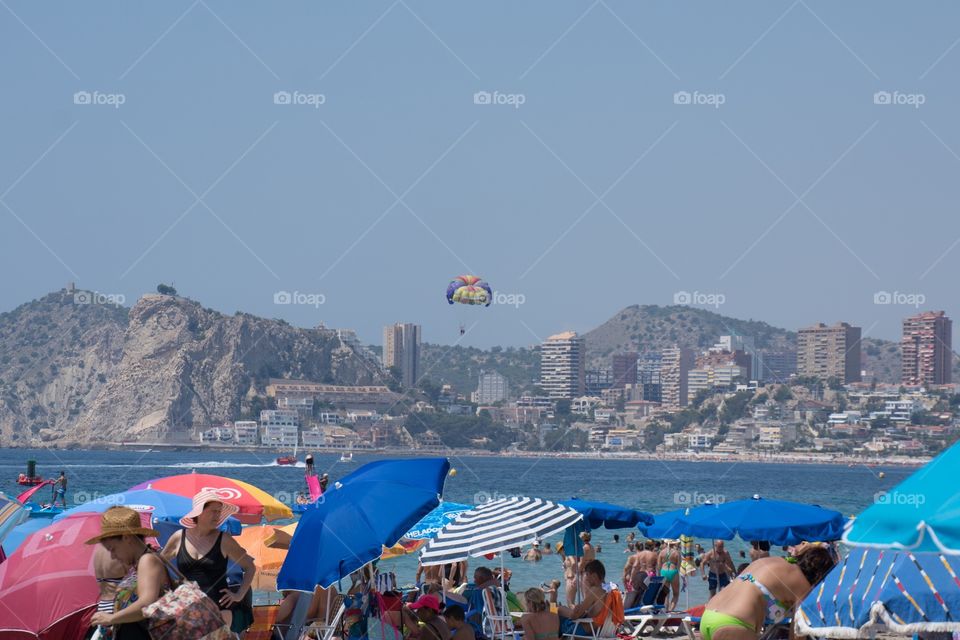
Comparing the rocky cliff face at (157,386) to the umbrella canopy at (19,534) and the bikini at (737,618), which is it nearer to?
the umbrella canopy at (19,534)

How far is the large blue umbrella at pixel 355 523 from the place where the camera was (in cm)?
778

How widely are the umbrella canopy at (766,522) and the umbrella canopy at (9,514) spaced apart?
6566mm

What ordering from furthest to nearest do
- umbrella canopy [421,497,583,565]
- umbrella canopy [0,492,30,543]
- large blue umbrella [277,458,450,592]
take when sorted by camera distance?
1. umbrella canopy [421,497,583,565]
2. large blue umbrella [277,458,450,592]
3. umbrella canopy [0,492,30,543]

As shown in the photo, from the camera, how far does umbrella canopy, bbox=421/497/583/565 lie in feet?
28.7

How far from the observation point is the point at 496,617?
980 centimetres

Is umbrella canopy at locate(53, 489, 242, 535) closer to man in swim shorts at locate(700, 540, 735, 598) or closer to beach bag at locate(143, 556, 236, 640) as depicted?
beach bag at locate(143, 556, 236, 640)

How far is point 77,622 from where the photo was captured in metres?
6.68

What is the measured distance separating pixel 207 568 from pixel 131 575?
1.46 m

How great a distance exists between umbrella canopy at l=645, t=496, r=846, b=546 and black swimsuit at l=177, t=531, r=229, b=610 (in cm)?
631

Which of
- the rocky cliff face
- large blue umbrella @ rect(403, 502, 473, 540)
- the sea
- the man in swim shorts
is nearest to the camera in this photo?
large blue umbrella @ rect(403, 502, 473, 540)

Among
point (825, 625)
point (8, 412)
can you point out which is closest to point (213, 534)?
point (825, 625)

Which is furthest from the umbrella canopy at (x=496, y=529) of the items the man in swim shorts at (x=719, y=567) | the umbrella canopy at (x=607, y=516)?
the man in swim shorts at (x=719, y=567)

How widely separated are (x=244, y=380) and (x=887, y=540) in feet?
632

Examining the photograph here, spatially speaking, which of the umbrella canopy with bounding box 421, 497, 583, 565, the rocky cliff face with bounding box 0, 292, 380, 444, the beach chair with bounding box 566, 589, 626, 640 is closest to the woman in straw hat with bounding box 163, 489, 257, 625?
the umbrella canopy with bounding box 421, 497, 583, 565
